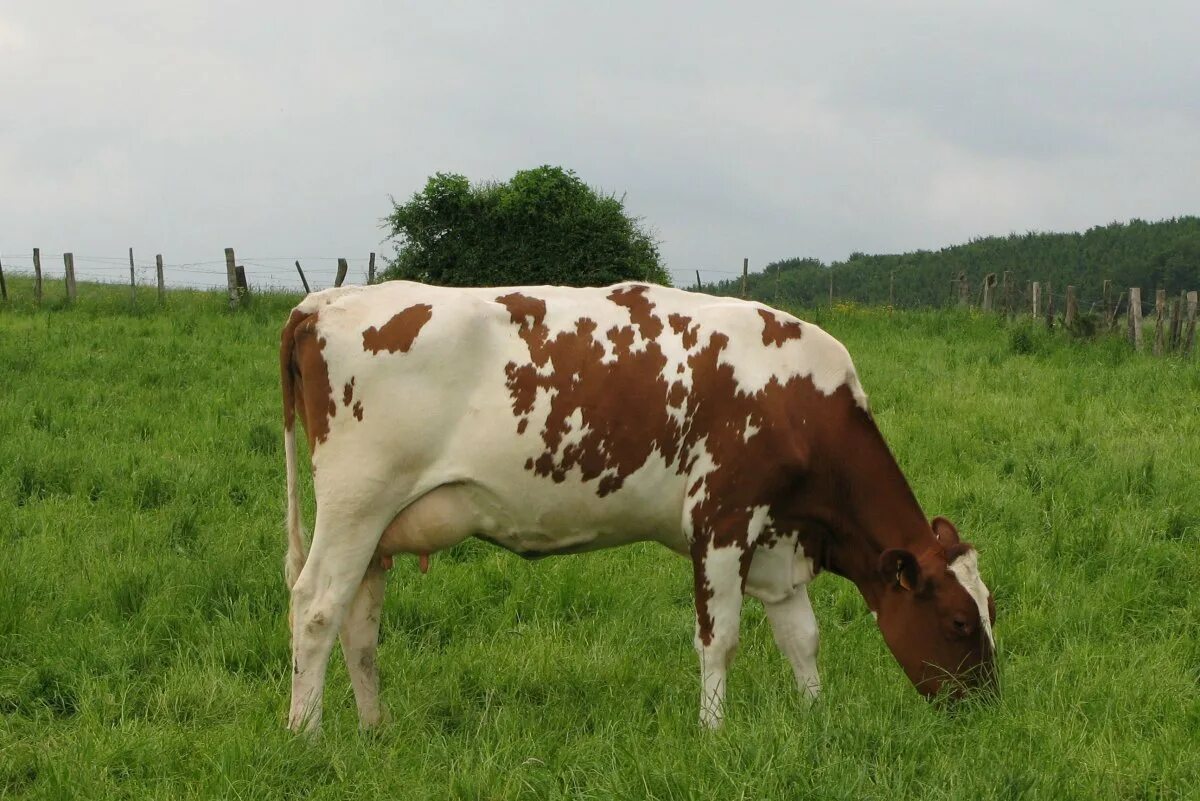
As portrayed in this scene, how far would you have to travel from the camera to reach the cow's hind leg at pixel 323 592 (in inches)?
184

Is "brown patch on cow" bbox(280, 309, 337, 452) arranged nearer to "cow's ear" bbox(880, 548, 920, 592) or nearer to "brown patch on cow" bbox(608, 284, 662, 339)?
"brown patch on cow" bbox(608, 284, 662, 339)

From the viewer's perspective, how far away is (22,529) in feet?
24.6

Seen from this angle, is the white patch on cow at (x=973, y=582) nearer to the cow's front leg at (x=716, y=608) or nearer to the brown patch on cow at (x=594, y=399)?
the cow's front leg at (x=716, y=608)

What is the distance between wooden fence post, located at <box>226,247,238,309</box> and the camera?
20.8 meters

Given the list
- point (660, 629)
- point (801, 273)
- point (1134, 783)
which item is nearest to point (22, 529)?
point (660, 629)

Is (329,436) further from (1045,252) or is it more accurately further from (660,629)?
(1045,252)

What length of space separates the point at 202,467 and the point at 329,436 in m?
4.67

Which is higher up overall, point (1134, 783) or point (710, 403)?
point (710, 403)

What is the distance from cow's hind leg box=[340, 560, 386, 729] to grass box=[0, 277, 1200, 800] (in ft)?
0.43

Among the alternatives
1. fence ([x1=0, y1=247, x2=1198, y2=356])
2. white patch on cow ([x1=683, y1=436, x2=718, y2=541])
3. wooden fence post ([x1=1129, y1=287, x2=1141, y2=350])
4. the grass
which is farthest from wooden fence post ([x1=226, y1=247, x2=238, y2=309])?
white patch on cow ([x1=683, y1=436, x2=718, y2=541])

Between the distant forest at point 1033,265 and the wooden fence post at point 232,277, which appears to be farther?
the distant forest at point 1033,265

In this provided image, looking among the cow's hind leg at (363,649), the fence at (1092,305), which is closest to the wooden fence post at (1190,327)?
the fence at (1092,305)

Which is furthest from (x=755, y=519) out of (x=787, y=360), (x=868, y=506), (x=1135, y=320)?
(x=1135, y=320)

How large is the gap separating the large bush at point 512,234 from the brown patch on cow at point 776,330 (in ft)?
63.7
